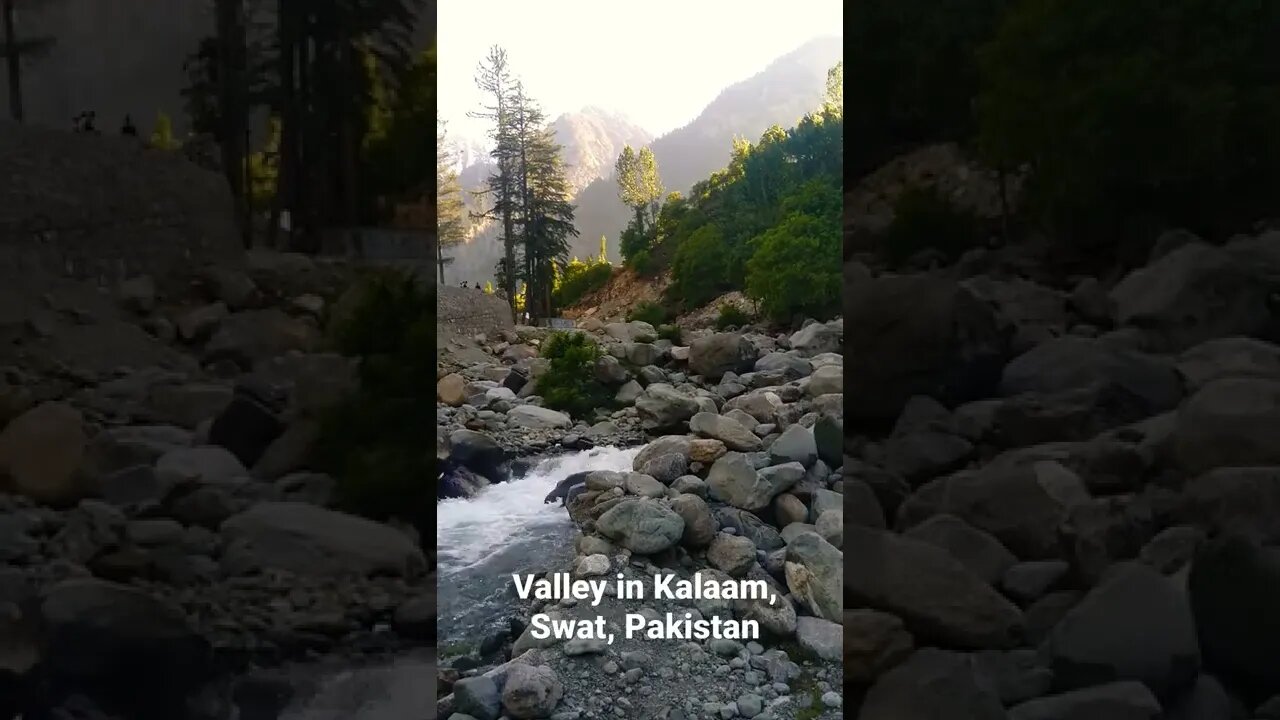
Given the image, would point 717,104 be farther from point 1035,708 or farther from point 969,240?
point 1035,708

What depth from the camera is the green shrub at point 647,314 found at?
280 centimetres

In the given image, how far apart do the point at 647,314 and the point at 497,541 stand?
0.88m

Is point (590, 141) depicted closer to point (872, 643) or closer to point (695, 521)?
point (695, 521)

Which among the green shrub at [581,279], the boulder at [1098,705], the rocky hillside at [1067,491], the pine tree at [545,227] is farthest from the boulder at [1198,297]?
the pine tree at [545,227]

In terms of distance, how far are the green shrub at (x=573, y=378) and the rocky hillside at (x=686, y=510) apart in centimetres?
4

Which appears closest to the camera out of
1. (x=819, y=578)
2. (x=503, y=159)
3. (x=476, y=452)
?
(x=819, y=578)

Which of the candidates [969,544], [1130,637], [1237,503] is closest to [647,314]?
[969,544]

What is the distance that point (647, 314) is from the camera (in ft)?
9.20

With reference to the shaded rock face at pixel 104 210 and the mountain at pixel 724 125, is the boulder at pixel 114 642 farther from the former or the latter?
the mountain at pixel 724 125

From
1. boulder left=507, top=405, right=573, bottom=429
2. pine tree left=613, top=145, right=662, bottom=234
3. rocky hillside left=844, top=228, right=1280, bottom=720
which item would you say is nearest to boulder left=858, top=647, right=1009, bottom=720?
rocky hillside left=844, top=228, right=1280, bottom=720

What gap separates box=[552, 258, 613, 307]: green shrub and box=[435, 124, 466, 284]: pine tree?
0.37m

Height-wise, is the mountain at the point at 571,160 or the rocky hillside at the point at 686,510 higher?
the mountain at the point at 571,160

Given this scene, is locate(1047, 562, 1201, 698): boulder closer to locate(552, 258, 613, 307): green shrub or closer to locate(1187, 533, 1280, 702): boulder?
locate(1187, 533, 1280, 702): boulder

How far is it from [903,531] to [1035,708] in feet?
2.11
